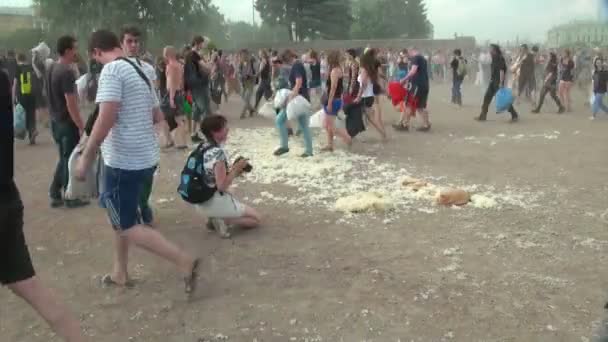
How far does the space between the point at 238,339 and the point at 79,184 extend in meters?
2.59

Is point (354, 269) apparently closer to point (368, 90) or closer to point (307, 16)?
point (368, 90)

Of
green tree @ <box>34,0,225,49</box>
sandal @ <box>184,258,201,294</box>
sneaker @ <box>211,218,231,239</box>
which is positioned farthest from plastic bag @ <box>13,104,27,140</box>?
green tree @ <box>34,0,225,49</box>

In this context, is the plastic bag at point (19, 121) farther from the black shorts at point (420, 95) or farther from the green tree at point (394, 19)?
the green tree at point (394, 19)

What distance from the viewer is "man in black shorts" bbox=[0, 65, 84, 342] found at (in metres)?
2.89

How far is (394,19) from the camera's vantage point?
80625 mm

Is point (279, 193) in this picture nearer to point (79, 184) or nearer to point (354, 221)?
point (354, 221)

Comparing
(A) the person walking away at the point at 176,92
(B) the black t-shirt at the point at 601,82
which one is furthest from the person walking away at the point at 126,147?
(B) the black t-shirt at the point at 601,82

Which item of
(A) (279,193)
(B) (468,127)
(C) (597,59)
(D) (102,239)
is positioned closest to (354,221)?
(A) (279,193)

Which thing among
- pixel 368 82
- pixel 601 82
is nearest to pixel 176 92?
pixel 368 82

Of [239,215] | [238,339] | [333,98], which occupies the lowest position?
[238,339]

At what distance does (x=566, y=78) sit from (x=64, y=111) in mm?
13408

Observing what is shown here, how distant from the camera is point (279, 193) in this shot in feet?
24.3

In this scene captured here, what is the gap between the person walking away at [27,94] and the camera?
450 inches

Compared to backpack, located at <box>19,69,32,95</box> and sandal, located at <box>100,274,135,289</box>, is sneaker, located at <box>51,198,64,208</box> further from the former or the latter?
backpack, located at <box>19,69,32,95</box>
